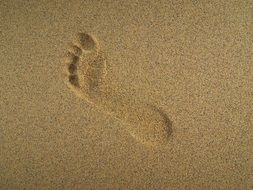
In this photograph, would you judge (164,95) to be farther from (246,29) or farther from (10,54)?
(10,54)

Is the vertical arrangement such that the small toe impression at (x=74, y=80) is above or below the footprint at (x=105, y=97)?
below

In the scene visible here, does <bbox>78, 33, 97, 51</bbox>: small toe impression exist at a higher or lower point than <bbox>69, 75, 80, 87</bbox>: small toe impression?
higher

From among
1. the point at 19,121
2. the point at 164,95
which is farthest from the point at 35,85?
the point at 164,95

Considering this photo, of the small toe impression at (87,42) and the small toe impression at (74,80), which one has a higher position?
the small toe impression at (87,42)

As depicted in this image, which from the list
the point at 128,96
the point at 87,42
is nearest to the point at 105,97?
the point at 128,96

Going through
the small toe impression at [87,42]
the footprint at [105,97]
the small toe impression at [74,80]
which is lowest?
the small toe impression at [74,80]

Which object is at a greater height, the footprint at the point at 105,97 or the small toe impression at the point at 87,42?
the small toe impression at the point at 87,42
